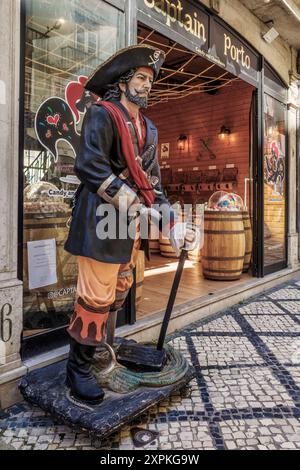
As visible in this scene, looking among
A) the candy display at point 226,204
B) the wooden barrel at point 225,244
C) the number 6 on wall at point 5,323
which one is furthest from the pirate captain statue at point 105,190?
the candy display at point 226,204

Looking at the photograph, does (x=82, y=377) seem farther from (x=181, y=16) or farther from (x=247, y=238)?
(x=247, y=238)

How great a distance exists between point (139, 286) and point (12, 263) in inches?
59.0

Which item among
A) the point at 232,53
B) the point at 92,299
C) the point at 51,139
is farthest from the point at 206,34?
the point at 92,299

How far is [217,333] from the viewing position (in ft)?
11.4

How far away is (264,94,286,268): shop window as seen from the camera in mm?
5473

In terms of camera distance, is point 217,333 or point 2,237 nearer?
point 2,237

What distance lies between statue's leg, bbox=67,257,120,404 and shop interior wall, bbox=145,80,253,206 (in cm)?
592

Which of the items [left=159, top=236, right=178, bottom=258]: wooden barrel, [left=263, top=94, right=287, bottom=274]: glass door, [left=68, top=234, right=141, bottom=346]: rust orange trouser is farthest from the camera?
[left=159, top=236, right=178, bottom=258]: wooden barrel

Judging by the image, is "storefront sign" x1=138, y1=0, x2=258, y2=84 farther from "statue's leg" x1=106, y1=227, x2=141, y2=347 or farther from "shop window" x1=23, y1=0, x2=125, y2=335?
"statue's leg" x1=106, y1=227, x2=141, y2=347

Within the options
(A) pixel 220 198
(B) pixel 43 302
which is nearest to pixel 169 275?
(A) pixel 220 198

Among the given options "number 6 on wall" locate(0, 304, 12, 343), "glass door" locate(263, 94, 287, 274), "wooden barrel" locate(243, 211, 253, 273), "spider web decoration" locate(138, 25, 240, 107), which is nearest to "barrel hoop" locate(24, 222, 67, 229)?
"number 6 on wall" locate(0, 304, 12, 343)

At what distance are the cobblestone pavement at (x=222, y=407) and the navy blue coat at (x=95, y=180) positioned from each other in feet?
3.01
